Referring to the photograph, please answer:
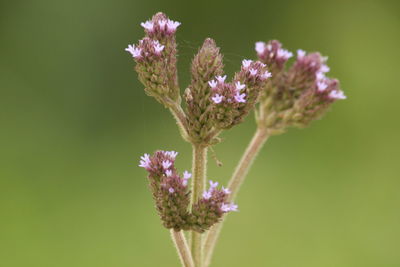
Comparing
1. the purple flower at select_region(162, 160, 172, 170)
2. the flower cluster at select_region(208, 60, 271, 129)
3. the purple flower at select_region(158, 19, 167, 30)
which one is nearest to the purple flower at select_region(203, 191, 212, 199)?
the purple flower at select_region(162, 160, 172, 170)

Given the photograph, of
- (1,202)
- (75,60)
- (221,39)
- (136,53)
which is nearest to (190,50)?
(221,39)

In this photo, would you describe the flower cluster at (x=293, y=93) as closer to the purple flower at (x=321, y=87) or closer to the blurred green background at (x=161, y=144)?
the purple flower at (x=321, y=87)

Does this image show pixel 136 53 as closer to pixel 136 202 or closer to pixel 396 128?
pixel 136 202

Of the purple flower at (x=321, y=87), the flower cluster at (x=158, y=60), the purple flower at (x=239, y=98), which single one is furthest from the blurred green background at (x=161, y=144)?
the purple flower at (x=239, y=98)

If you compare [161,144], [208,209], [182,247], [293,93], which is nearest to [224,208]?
[208,209]

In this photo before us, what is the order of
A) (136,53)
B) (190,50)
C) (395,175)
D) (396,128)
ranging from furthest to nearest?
(190,50)
(396,128)
(395,175)
(136,53)

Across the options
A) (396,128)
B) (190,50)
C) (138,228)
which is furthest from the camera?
(190,50)
